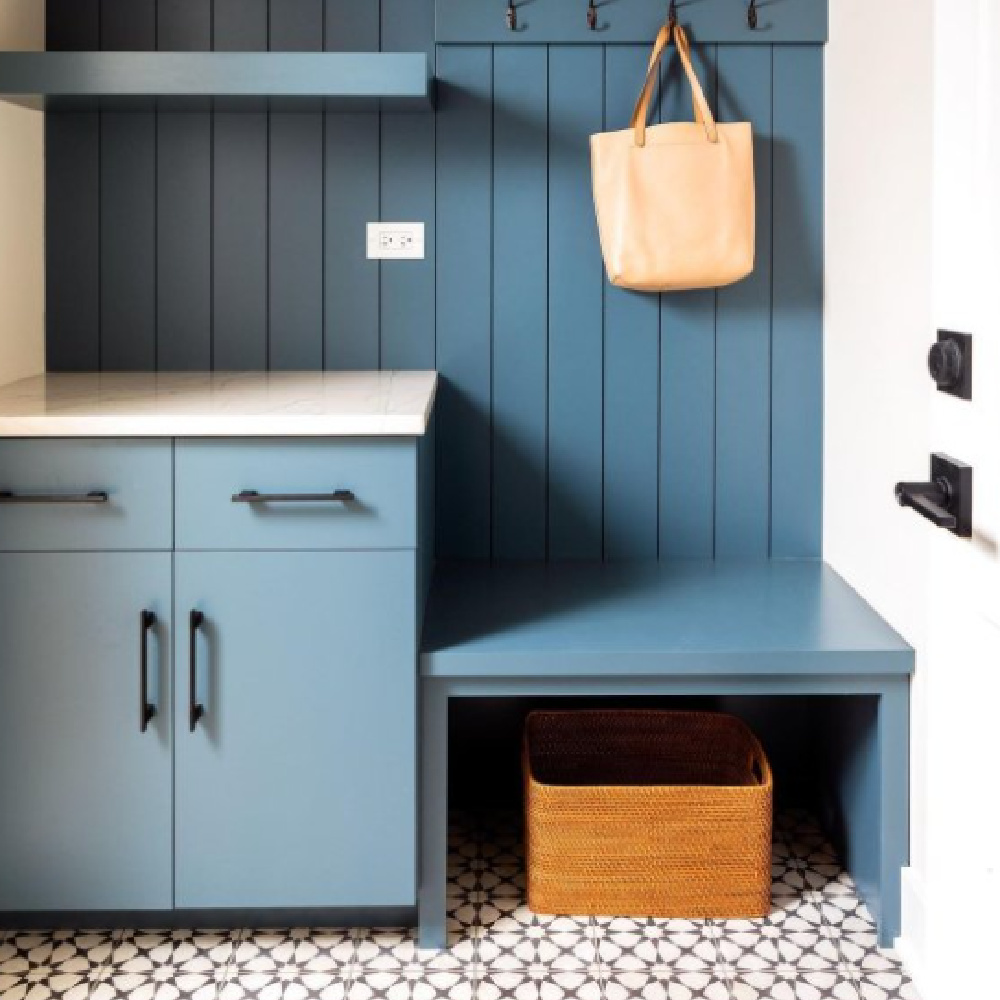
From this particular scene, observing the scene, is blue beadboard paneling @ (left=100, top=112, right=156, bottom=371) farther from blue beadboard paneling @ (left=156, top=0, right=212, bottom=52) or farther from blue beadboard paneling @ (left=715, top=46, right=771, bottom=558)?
blue beadboard paneling @ (left=715, top=46, right=771, bottom=558)

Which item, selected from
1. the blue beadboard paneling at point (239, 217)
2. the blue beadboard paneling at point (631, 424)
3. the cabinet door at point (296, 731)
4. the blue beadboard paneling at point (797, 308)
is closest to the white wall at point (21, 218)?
the blue beadboard paneling at point (239, 217)

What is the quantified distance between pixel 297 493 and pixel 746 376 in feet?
3.82

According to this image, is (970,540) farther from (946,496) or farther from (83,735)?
(83,735)

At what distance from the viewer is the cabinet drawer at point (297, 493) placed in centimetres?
223

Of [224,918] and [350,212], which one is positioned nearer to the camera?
[224,918]

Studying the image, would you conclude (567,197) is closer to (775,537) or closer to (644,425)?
(644,425)

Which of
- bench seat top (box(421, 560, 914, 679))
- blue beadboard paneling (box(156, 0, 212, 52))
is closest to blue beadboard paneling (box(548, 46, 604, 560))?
bench seat top (box(421, 560, 914, 679))

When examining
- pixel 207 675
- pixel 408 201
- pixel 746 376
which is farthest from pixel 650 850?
pixel 408 201

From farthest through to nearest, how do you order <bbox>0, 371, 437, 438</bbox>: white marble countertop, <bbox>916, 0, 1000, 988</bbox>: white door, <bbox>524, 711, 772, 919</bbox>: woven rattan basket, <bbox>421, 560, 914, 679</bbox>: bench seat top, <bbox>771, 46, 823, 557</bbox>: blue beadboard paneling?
<bbox>771, 46, 823, 557</bbox>: blue beadboard paneling, <bbox>524, 711, 772, 919</bbox>: woven rattan basket, <bbox>421, 560, 914, 679</bbox>: bench seat top, <bbox>0, 371, 437, 438</bbox>: white marble countertop, <bbox>916, 0, 1000, 988</bbox>: white door

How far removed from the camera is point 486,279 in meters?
2.96

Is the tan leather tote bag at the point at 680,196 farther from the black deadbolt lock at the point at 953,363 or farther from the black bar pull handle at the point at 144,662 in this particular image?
the black deadbolt lock at the point at 953,363

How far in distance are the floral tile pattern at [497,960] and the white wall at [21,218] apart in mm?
1139

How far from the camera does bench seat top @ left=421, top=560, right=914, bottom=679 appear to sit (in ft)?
7.64

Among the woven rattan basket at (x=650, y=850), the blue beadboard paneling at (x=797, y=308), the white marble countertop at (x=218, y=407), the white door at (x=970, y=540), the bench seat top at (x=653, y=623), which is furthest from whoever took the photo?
the blue beadboard paneling at (x=797, y=308)
